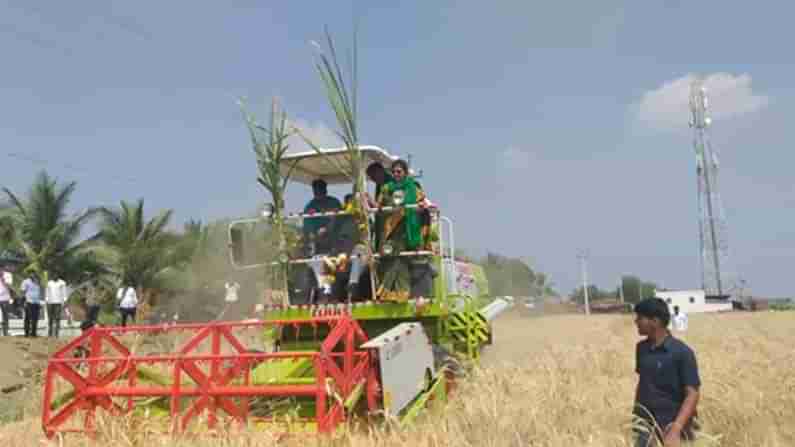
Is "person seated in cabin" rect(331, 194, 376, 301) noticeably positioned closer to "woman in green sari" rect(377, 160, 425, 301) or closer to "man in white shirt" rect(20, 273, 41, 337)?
"woman in green sari" rect(377, 160, 425, 301)

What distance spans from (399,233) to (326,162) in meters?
1.72

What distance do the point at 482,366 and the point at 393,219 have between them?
2053 millimetres

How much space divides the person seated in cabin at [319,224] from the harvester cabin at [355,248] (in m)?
0.01

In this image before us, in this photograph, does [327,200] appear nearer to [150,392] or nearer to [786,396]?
[150,392]

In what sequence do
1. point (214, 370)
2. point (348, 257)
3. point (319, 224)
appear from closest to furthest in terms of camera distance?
1. point (214, 370)
2. point (348, 257)
3. point (319, 224)

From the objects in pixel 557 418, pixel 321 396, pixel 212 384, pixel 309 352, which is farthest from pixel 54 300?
pixel 557 418

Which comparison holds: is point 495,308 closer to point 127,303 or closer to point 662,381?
point 662,381

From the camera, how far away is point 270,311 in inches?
331

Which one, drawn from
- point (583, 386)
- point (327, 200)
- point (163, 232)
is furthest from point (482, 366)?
point (163, 232)

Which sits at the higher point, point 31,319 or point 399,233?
point 399,233

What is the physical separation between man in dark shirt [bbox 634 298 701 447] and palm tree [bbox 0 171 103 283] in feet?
65.0

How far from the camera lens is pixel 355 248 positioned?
8344 mm

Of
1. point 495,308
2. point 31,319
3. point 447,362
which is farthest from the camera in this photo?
point 31,319

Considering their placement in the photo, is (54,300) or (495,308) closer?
(495,308)
